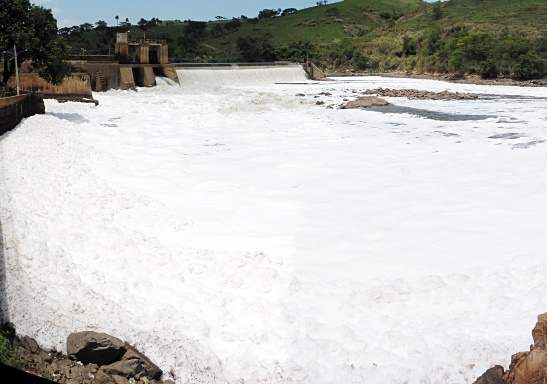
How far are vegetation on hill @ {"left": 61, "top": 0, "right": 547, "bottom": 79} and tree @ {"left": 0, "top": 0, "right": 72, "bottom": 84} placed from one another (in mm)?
17202

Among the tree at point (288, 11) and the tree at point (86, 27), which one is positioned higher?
the tree at point (288, 11)

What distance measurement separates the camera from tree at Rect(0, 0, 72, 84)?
1430 cm

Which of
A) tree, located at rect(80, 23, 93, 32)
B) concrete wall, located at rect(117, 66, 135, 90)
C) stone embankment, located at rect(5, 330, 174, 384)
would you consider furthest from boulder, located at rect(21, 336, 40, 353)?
tree, located at rect(80, 23, 93, 32)

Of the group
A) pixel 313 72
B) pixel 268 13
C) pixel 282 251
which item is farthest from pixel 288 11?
pixel 282 251

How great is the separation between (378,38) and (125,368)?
65.5 metres

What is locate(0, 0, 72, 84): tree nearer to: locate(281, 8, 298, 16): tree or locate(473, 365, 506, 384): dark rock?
locate(473, 365, 506, 384): dark rock

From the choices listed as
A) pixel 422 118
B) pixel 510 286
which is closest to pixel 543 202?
pixel 510 286

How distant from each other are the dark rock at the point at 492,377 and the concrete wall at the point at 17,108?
1068cm

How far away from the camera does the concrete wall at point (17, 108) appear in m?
11.9

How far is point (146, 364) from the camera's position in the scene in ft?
14.5

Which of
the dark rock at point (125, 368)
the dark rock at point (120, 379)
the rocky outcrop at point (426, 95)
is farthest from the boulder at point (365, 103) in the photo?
the dark rock at point (120, 379)

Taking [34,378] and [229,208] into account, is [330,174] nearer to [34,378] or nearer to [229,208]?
[229,208]

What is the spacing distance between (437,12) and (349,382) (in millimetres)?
75812

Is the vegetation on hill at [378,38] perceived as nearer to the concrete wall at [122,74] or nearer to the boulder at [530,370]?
the concrete wall at [122,74]
